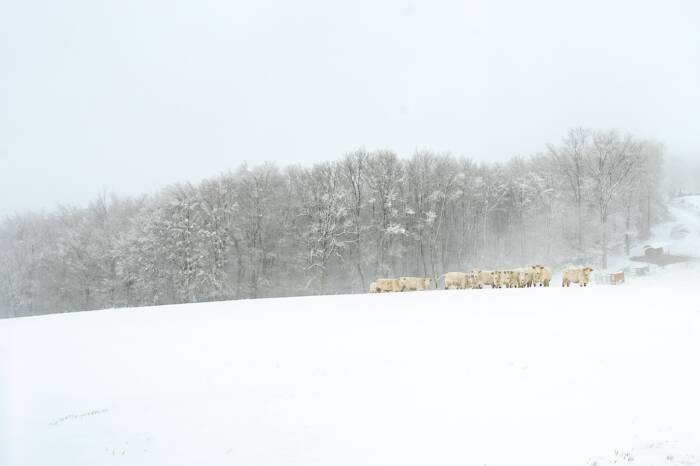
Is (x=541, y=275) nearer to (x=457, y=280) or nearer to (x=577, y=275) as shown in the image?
(x=577, y=275)

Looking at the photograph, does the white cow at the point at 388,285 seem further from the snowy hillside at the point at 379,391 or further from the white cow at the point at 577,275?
the snowy hillside at the point at 379,391

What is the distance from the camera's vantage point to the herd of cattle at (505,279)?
2936cm

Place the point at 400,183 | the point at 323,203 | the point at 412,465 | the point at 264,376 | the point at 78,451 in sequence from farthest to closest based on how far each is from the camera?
the point at 400,183 → the point at 323,203 → the point at 264,376 → the point at 78,451 → the point at 412,465

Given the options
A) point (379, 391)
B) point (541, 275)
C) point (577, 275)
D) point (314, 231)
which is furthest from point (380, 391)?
point (314, 231)

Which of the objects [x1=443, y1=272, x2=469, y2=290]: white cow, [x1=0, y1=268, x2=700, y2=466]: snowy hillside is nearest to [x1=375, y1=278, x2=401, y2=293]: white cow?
[x1=443, y1=272, x2=469, y2=290]: white cow

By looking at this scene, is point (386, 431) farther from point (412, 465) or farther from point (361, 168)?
point (361, 168)

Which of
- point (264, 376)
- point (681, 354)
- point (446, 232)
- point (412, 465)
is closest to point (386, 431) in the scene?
point (412, 465)

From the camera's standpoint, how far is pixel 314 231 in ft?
182

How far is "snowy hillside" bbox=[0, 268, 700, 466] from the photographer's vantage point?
915 centimetres

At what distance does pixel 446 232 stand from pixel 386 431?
58200mm

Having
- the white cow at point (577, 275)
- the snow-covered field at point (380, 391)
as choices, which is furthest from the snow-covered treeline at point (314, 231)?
the snow-covered field at point (380, 391)

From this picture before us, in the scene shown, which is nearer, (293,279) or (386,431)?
(386,431)

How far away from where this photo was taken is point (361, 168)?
61.1 meters

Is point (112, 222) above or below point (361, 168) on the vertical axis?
below
